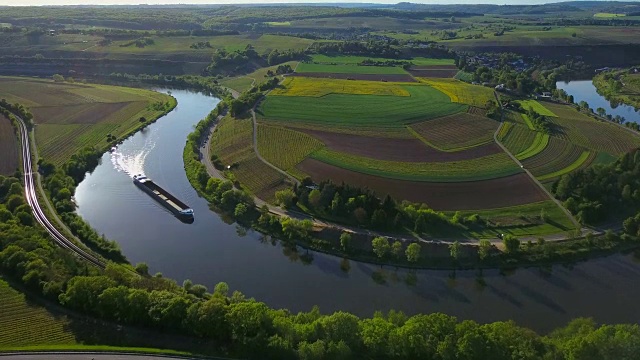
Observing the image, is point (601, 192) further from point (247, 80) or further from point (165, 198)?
point (247, 80)

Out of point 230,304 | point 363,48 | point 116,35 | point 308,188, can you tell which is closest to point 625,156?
point 308,188

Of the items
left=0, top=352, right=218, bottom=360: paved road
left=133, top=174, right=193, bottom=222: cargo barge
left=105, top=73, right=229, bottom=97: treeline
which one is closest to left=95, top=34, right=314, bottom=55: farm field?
left=105, top=73, right=229, bottom=97: treeline

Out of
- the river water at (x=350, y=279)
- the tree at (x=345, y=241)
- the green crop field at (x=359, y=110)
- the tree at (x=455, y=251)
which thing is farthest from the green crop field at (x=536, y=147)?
the tree at (x=345, y=241)

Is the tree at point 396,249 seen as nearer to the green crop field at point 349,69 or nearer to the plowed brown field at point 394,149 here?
the plowed brown field at point 394,149

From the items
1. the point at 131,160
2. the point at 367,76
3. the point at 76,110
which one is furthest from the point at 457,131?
the point at 76,110

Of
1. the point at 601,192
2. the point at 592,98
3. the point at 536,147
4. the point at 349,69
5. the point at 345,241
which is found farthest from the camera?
the point at 349,69

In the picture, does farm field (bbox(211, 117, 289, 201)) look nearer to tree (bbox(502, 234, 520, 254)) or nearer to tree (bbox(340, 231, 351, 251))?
tree (bbox(340, 231, 351, 251))

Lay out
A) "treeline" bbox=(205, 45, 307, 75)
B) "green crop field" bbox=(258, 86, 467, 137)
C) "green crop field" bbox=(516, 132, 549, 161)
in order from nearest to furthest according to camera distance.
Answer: "green crop field" bbox=(516, 132, 549, 161)
"green crop field" bbox=(258, 86, 467, 137)
"treeline" bbox=(205, 45, 307, 75)
